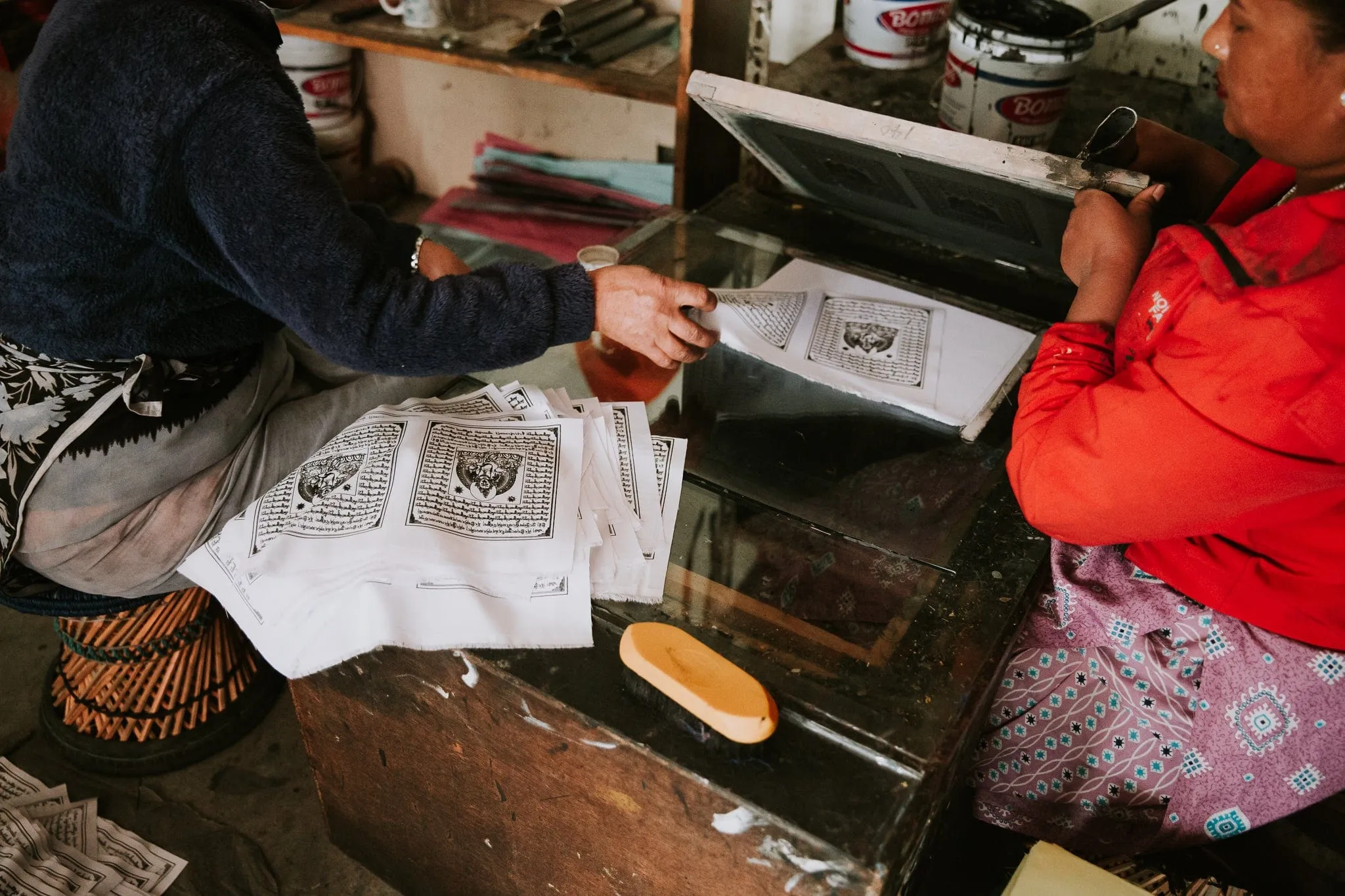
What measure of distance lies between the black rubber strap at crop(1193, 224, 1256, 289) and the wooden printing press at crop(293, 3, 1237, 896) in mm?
252

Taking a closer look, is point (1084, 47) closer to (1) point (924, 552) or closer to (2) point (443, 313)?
(1) point (924, 552)

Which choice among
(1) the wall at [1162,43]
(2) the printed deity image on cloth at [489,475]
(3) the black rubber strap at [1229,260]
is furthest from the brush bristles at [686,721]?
(1) the wall at [1162,43]

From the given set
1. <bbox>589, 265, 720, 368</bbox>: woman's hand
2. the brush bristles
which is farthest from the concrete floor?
<bbox>589, 265, 720, 368</bbox>: woman's hand

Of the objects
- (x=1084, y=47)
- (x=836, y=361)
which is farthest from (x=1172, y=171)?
(x=836, y=361)

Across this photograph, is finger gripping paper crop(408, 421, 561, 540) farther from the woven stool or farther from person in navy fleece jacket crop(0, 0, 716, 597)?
the woven stool

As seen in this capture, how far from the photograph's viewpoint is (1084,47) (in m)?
1.29

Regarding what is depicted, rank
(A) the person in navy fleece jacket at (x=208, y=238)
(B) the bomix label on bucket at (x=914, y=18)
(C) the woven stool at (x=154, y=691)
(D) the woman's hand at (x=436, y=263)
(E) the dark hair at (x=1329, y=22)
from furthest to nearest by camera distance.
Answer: (B) the bomix label on bucket at (x=914, y=18), (C) the woven stool at (x=154, y=691), (D) the woman's hand at (x=436, y=263), (A) the person in navy fleece jacket at (x=208, y=238), (E) the dark hair at (x=1329, y=22)

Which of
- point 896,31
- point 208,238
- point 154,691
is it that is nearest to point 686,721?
point 208,238

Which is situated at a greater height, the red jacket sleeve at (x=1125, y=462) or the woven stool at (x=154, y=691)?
the red jacket sleeve at (x=1125, y=462)

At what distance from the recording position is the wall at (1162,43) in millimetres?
1646

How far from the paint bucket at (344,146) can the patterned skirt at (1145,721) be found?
7.10 ft

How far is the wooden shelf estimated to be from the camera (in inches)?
71.6

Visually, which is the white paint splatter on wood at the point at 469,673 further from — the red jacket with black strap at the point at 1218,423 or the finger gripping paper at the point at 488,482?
the red jacket with black strap at the point at 1218,423

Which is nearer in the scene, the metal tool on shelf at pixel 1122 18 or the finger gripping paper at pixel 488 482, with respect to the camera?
the finger gripping paper at pixel 488 482
